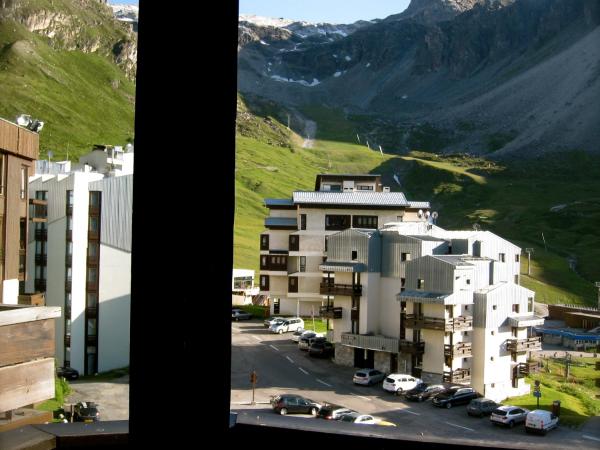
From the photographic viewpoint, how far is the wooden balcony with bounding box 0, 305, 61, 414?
3.47ft

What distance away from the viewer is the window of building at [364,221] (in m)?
19.2

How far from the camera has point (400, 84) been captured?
108 metres

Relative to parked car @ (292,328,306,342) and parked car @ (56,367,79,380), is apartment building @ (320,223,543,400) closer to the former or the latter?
parked car @ (292,328,306,342)

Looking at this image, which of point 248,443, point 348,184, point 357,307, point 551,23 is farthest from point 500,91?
point 248,443

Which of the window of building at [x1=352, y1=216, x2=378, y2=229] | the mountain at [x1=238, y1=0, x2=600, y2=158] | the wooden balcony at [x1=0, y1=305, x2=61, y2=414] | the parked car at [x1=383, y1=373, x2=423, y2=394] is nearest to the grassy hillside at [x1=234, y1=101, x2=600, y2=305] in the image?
the mountain at [x1=238, y1=0, x2=600, y2=158]

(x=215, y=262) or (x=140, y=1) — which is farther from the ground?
(x=140, y=1)

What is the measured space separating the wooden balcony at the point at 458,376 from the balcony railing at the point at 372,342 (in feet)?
4.51

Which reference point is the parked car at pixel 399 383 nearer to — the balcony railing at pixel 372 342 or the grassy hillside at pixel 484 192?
the balcony railing at pixel 372 342

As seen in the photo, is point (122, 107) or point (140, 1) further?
point (122, 107)

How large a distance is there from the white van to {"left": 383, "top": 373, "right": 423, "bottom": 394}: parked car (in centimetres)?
285

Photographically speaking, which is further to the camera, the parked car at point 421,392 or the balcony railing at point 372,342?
the balcony railing at point 372,342

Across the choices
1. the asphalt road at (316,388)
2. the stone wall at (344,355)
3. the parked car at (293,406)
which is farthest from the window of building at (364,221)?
the parked car at (293,406)

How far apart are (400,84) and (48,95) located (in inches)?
2600

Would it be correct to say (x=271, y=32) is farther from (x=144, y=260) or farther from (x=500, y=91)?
(x=144, y=260)
